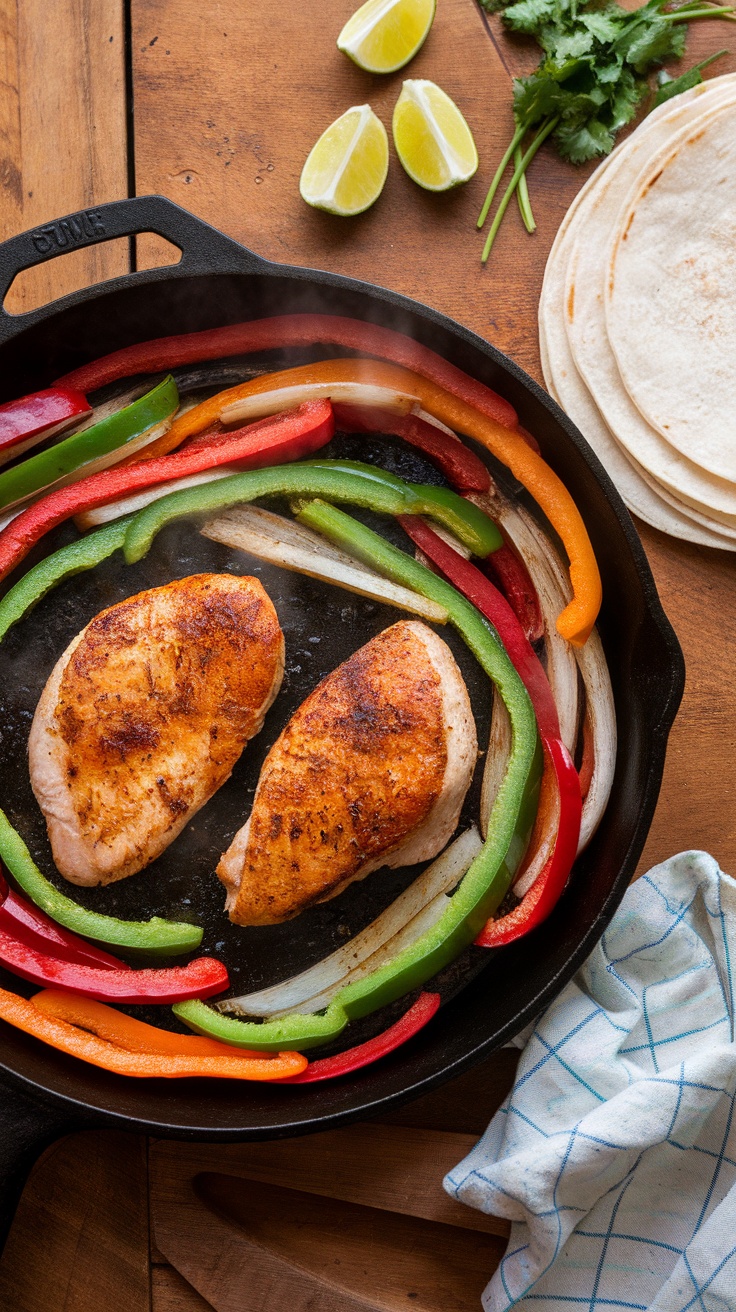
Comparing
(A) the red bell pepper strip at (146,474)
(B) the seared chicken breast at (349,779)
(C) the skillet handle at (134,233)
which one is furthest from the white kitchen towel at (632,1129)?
(C) the skillet handle at (134,233)

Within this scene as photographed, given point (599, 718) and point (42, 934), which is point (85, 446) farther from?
point (599, 718)

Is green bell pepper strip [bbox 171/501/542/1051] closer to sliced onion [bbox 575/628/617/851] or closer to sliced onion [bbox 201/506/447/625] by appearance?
sliced onion [bbox 201/506/447/625]

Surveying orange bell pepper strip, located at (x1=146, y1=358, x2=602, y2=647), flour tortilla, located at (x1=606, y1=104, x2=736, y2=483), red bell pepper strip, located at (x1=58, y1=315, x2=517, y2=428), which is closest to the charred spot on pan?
orange bell pepper strip, located at (x1=146, y1=358, x2=602, y2=647)

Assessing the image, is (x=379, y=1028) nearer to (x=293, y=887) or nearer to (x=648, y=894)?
(x=293, y=887)

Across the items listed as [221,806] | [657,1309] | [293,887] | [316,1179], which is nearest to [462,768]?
[293,887]

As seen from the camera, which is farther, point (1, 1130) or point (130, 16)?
point (130, 16)

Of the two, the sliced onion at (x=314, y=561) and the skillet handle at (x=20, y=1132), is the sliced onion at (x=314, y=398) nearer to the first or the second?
the sliced onion at (x=314, y=561)
